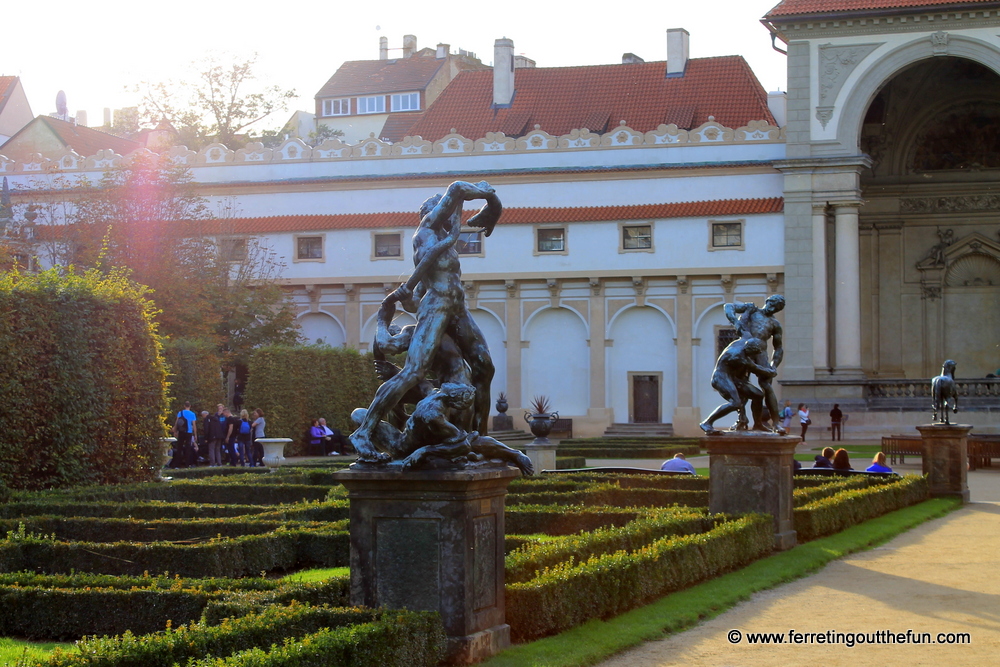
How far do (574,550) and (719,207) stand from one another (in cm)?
3591

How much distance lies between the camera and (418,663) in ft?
25.3

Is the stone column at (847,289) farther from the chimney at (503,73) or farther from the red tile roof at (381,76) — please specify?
the red tile roof at (381,76)

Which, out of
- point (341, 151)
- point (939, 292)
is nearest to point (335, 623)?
point (341, 151)

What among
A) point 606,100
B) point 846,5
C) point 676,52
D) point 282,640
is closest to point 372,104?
point 606,100

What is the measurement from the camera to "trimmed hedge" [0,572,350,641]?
958 centimetres

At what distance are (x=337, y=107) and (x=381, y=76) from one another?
139 inches

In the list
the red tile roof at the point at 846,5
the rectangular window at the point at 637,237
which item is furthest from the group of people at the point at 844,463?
the red tile roof at the point at 846,5

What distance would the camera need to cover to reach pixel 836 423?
40969mm

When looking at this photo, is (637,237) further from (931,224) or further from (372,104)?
(372,104)

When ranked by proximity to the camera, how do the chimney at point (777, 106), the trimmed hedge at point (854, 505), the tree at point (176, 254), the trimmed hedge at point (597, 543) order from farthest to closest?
the chimney at point (777, 106) → the tree at point (176, 254) → the trimmed hedge at point (854, 505) → the trimmed hedge at point (597, 543)

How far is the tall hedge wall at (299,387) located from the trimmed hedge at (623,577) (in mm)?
25334

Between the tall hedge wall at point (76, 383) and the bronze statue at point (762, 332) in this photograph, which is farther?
the tall hedge wall at point (76, 383)

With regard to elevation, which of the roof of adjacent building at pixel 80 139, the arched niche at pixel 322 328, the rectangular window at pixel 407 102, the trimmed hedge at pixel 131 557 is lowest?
the trimmed hedge at pixel 131 557

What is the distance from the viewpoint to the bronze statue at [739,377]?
50.3 ft
